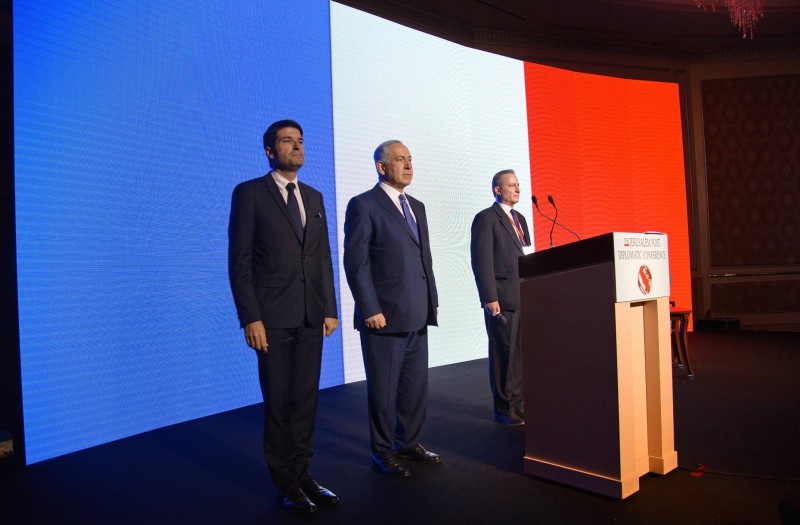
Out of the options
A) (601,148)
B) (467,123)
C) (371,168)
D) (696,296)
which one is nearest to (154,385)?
(371,168)

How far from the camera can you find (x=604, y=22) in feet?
23.2

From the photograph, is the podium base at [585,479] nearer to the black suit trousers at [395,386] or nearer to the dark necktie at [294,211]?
the black suit trousers at [395,386]

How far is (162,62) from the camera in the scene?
3570mm

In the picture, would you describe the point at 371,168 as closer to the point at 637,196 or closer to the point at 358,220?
the point at 358,220

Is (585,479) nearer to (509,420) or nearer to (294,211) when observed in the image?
(509,420)

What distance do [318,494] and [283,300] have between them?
73cm

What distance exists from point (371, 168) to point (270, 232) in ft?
8.79

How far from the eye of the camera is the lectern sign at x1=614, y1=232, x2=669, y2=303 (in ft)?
6.89

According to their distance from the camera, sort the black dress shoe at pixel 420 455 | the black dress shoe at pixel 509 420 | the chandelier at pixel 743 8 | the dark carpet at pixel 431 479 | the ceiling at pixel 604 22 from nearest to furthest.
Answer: the dark carpet at pixel 431 479 → the black dress shoe at pixel 420 455 → the black dress shoe at pixel 509 420 → the chandelier at pixel 743 8 → the ceiling at pixel 604 22

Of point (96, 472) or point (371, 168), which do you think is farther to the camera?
point (371, 168)

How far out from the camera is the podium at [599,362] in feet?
6.88

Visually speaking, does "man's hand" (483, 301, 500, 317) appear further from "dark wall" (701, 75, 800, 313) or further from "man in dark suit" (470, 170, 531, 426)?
"dark wall" (701, 75, 800, 313)

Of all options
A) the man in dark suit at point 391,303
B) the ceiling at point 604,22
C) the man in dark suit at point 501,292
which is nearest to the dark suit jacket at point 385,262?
the man in dark suit at point 391,303

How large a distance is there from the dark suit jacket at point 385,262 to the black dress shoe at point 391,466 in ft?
1.78
